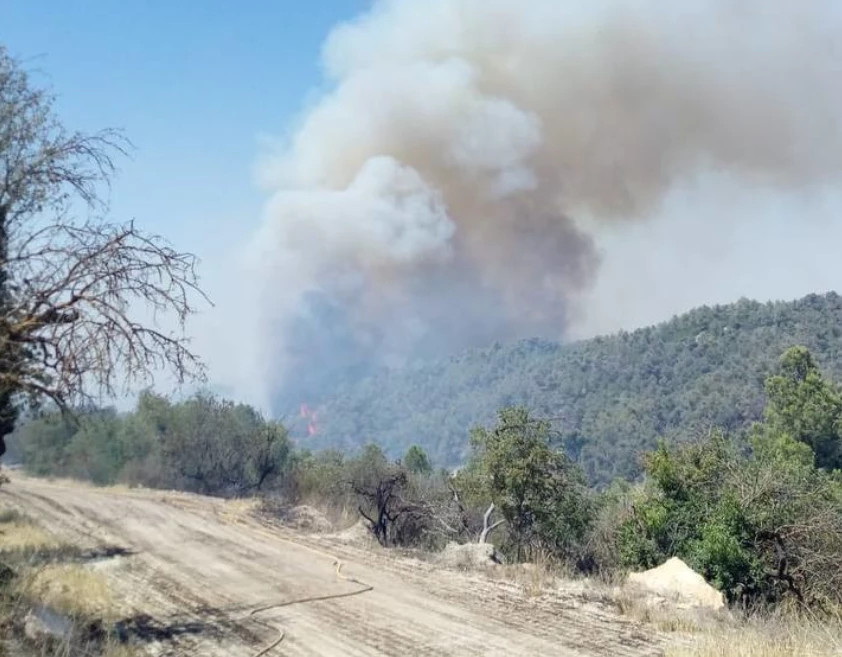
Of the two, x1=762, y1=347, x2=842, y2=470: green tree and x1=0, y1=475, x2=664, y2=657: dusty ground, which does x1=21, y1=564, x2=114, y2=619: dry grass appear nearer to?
x1=0, y1=475, x2=664, y2=657: dusty ground

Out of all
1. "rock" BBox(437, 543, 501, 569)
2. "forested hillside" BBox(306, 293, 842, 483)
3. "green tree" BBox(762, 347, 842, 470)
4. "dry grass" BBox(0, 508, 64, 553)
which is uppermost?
"forested hillside" BBox(306, 293, 842, 483)

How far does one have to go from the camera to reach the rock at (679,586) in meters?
8.61


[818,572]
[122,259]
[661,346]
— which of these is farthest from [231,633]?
[661,346]

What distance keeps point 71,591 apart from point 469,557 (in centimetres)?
607

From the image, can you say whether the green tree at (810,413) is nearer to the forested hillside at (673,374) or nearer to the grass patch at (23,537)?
the forested hillside at (673,374)

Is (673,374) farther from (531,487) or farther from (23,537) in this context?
(23,537)

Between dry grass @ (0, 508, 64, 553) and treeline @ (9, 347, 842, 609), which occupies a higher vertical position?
treeline @ (9, 347, 842, 609)

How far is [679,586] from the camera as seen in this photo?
9.05m

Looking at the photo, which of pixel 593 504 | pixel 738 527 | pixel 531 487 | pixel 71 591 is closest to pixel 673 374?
pixel 593 504

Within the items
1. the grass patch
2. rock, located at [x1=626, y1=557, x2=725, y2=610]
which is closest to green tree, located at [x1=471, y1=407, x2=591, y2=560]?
rock, located at [x1=626, y1=557, x2=725, y2=610]

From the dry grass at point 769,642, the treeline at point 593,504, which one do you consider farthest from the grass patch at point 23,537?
the dry grass at point 769,642

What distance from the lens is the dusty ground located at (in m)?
6.93

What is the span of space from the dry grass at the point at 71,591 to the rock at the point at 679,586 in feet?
21.8

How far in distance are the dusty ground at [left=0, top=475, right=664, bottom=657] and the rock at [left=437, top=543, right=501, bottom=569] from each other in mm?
606
